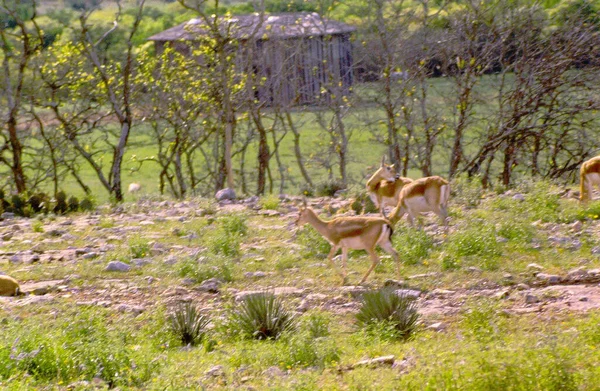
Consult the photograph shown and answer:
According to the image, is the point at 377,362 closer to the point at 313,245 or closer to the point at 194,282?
the point at 194,282

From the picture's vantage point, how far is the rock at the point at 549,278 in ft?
33.0

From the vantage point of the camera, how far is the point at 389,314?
854 cm

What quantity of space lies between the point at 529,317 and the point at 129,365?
12.5ft

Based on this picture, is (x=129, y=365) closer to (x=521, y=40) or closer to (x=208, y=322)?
(x=208, y=322)

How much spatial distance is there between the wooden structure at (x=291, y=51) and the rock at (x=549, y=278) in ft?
41.7

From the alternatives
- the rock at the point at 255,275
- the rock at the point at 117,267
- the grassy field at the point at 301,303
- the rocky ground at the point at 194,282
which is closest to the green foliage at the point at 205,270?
the grassy field at the point at 301,303

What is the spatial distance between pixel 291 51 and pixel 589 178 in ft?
48.1

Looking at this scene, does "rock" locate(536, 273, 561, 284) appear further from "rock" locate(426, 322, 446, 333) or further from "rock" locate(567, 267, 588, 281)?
"rock" locate(426, 322, 446, 333)

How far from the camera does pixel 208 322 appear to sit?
8883 mm

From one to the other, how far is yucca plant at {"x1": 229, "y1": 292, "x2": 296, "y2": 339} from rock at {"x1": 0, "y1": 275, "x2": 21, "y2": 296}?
3365mm

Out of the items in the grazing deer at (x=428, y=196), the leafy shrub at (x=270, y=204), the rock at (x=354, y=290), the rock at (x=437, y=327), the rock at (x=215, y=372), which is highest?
the grazing deer at (x=428, y=196)

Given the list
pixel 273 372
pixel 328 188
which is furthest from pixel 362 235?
pixel 328 188

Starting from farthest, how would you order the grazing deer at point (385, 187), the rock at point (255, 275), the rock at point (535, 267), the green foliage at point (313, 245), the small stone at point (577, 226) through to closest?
the grazing deer at point (385, 187) < the small stone at point (577, 226) < the green foliage at point (313, 245) < the rock at point (255, 275) < the rock at point (535, 267)

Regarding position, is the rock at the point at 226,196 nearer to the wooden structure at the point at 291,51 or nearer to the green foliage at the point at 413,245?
the wooden structure at the point at 291,51
